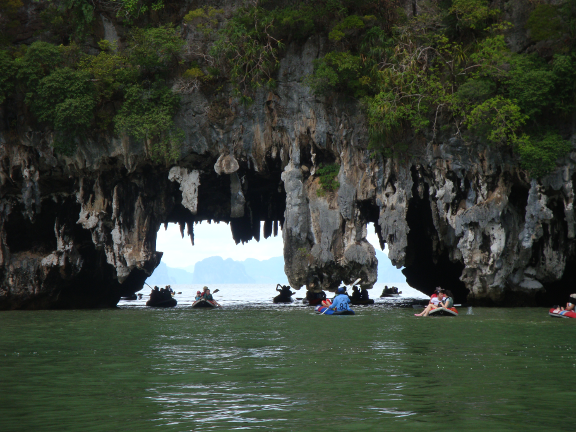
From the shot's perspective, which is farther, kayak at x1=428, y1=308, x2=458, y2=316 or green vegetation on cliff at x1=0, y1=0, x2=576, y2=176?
green vegetation on cliff at x1=0, y1=0, x2=576, y2=176

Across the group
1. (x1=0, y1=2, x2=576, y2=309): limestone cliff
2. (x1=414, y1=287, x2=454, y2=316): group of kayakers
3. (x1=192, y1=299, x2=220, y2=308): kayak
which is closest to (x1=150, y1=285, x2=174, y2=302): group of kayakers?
(x1=192, y1=299, x2=220, y2=308): kayak

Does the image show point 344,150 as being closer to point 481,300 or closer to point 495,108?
point 495,108

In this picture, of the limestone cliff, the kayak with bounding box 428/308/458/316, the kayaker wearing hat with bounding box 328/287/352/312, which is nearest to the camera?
the kayak with bounding box 428/308/458/316

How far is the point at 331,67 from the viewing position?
2853 cm

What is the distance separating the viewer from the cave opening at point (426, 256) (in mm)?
31438

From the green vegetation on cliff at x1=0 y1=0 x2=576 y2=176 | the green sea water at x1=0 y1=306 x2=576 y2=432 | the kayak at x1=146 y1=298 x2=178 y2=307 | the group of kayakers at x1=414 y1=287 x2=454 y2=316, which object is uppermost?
the green vegetation on cliff at x1=0 y1=0 x2=576 y2=176

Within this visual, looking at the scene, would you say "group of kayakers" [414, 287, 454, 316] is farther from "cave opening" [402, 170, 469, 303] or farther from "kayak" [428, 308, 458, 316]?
"cave opening" [402, 170, 469, 303]

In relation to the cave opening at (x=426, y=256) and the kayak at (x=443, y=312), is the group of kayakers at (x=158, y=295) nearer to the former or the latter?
the cave opening at (x=426, y=256)

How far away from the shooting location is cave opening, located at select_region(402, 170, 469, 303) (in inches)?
1238

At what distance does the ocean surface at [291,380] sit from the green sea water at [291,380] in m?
0.02

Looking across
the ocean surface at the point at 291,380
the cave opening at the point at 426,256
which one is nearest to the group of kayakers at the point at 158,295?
the cave opening at the point at 426,256

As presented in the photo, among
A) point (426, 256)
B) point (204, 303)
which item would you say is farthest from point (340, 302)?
point (426, 256)

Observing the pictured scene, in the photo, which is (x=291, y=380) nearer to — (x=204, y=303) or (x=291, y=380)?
(x=291, y=380)

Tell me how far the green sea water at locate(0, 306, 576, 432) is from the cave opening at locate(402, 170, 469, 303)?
500 inches
